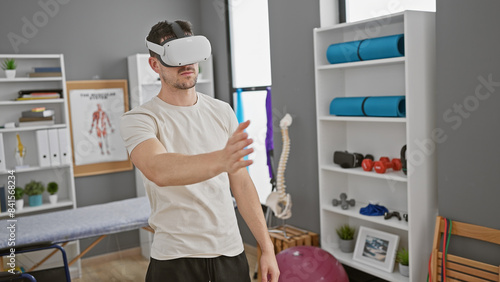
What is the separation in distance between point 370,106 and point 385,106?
0.39 feet

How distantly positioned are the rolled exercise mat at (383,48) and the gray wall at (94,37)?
2.52 metres

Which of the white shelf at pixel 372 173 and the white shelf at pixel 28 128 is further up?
the white shelf at pixel 28 128

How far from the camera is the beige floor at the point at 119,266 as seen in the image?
13.6ft

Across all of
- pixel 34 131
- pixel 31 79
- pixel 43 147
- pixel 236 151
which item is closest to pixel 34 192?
pixel 43 147

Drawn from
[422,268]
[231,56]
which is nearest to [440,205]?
[422,268]

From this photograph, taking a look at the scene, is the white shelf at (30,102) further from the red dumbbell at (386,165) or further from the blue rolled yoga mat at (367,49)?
the red dumbbell at (386,165)

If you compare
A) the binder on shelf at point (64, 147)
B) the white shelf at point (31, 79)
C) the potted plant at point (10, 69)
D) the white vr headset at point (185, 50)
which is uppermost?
the potted plant at point (10, 69)

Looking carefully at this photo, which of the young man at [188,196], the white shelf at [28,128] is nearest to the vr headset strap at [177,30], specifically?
the young man at [188,196]

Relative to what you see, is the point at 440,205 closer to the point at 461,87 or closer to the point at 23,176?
the point at 461,87

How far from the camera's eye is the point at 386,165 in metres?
2.96

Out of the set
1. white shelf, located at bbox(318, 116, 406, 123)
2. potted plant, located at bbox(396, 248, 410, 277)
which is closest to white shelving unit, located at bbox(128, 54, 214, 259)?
white shelf, located at bbox(318, 116, 406, 123)

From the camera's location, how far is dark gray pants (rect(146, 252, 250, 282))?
1.55 metres

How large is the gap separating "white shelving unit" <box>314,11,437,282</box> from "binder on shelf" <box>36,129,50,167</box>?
2304mm

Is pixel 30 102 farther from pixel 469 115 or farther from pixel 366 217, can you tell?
pixel 469 115
